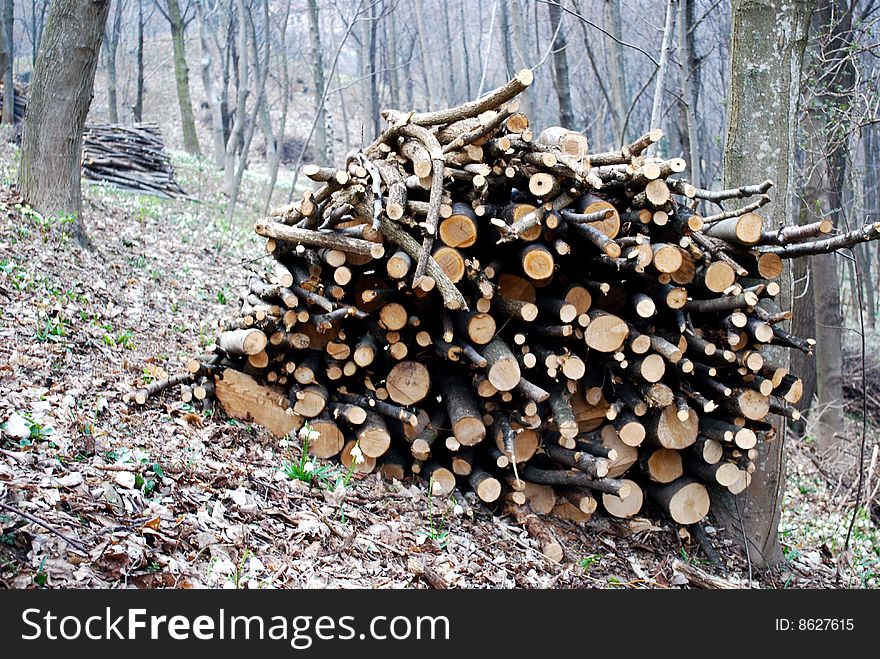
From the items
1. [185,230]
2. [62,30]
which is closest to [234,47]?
[185,230]

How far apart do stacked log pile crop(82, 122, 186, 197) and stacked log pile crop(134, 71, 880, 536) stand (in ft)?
35.0

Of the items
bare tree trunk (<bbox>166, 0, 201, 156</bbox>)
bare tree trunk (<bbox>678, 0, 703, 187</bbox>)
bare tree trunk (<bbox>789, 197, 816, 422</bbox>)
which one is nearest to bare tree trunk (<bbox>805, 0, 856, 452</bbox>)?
bare tree trunk (<bbox>789, 197, 816, 422</bbox>)

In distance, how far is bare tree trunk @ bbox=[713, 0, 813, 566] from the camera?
5395 millimetres

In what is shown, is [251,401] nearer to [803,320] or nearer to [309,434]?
[309,434]

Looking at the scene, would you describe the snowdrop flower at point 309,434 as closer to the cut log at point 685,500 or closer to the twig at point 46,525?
the twig at point 46,525

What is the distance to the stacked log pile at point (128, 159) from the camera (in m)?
14.5

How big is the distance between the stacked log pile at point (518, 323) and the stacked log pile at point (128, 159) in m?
10.7

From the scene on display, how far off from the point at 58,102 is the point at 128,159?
741 cm

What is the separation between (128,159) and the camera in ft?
50.5

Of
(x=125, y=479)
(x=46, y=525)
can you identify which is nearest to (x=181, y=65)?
(x=125, y=479)

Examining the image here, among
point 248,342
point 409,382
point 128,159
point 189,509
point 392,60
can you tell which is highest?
point 392,60

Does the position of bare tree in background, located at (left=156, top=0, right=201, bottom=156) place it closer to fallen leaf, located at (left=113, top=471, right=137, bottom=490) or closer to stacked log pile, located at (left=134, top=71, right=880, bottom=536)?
stacked log pile, located at (left=134, top=71, right=880, bottom=536)

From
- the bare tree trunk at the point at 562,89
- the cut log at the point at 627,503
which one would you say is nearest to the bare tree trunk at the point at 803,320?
the bare tree trunk at the point at 562,89

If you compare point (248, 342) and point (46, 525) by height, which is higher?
point (248, 342)
